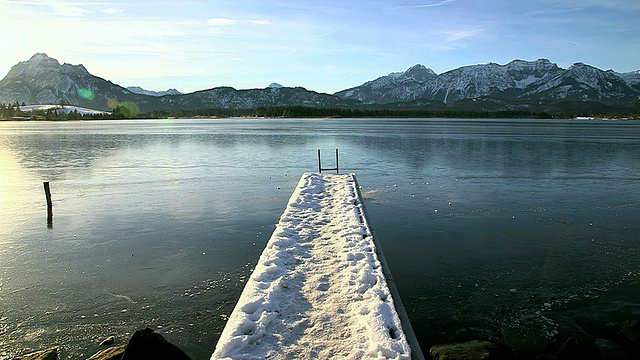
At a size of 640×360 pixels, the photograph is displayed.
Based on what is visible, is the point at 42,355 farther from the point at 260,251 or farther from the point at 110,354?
the point at 260,251

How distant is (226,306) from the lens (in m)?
9.25

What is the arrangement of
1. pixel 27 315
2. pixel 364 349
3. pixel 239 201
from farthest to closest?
pixel 239 201 < pixel 27 315 < pixel 364 349

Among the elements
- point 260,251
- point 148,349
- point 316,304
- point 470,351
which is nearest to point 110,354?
point 148,349

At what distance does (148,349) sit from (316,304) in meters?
3.09

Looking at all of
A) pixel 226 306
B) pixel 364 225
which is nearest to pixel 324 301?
pixel 226 306

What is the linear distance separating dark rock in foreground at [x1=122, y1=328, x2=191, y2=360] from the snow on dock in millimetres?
850

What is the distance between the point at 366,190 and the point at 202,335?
1590 cm

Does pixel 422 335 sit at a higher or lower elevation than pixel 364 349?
lower

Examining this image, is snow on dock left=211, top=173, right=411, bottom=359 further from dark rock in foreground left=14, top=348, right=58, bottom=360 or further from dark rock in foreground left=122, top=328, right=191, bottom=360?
dark rock in foreground left=14, top=348, right=58, bottom=360

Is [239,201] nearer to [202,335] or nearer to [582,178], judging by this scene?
[202,335]

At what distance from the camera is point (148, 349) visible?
21.4ft

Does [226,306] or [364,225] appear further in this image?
[364,225]

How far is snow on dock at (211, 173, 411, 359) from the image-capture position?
6551 millimetres

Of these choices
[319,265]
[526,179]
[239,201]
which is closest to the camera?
[319,265]
